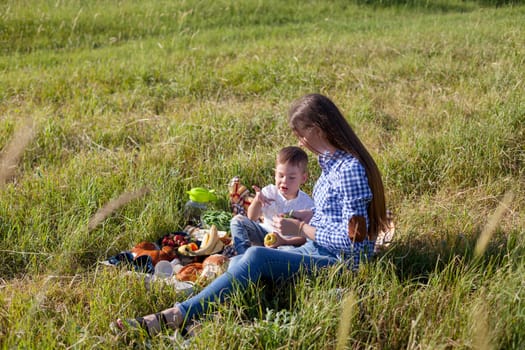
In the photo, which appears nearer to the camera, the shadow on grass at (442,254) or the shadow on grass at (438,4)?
the shadow on grass at (442,254)

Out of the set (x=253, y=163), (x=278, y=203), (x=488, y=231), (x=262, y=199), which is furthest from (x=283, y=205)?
(x=488, y=231)

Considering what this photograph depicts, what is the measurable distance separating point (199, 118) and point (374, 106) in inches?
69.4

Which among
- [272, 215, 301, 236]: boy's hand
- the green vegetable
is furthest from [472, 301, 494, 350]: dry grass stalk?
the green vegetable

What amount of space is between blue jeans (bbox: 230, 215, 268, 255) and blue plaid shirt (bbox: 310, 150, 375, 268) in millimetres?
530

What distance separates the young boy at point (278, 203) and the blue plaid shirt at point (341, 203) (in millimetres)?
333

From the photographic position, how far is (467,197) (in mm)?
4594

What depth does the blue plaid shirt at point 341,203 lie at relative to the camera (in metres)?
3.51

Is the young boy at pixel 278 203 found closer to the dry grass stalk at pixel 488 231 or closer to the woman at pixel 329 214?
the woman at pixel 329 214

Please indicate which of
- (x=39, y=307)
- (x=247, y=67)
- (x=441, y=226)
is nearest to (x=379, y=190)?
Result: (x=441, y=226)

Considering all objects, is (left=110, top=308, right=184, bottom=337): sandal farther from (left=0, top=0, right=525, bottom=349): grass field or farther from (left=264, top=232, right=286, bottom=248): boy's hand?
(left=264, top=232, right=286, bottom=248): boy's hand

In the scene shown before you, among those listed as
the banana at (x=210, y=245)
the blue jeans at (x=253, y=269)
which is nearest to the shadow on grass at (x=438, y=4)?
the banana at (x=210, y=245)

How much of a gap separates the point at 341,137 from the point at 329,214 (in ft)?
1.47

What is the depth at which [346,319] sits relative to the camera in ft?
9.12

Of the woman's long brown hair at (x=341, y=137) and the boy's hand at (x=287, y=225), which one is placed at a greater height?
the woman's long brown hair at (x=341, y=137)
